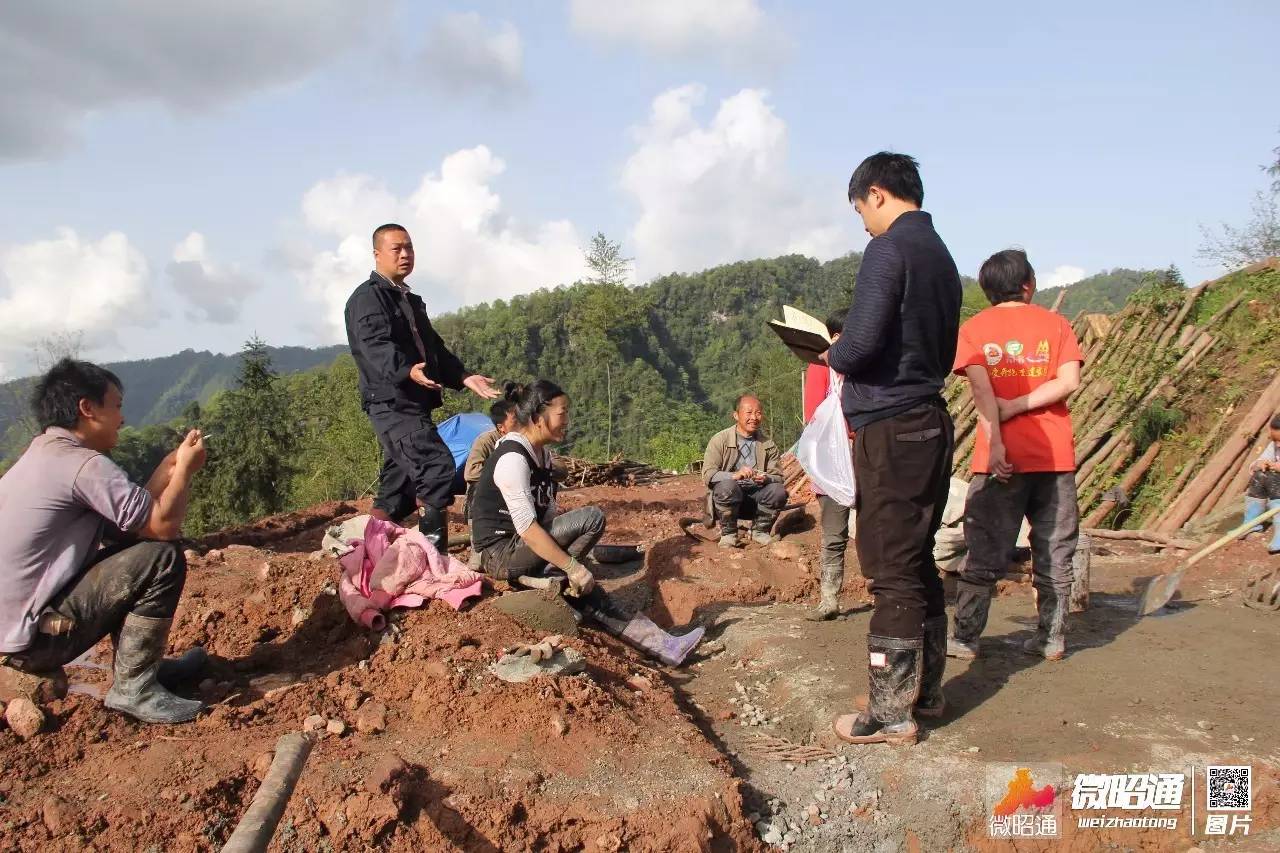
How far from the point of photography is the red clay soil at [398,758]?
2.40 m

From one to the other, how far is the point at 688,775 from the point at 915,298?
176 cm

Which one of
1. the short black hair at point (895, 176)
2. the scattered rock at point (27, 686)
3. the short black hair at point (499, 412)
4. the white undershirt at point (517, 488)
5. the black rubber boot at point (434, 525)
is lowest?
the scattered rock at point (27, 686)

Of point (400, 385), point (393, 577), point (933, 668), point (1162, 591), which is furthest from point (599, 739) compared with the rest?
point (1162, 591)

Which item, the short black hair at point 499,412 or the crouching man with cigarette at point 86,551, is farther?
the short black hair at point 499,412

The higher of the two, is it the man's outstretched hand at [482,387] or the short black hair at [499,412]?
the man's outstretched hand at [482,387]

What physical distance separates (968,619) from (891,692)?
973 millimetres

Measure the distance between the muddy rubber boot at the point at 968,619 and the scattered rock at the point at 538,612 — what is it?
1.73 meters

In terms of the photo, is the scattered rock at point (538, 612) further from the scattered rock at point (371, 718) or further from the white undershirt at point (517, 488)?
the scattered rock at point (371, 718)

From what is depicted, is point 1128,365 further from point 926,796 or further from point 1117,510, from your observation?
point 926,796

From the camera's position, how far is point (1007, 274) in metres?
3.67

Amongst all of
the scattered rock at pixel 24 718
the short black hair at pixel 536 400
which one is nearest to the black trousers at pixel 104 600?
the scattered rock at pixel 24 718

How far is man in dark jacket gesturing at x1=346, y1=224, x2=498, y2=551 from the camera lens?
4434 mm

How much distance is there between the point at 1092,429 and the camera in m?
7.97

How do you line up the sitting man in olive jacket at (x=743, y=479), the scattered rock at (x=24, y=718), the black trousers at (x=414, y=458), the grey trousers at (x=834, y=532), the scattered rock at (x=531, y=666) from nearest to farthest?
the scattered rock at (x=24, y=718) → the scattered rock at (x=531, y=666) → the black trousers at (x=414, y=458) → the grey trousers at (x=834, y=532) → the sitting man in olive jacket at (x=743, y=479)
